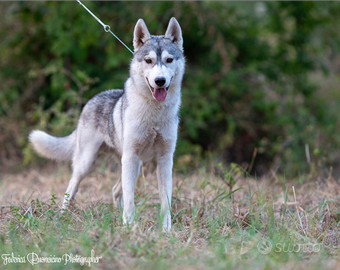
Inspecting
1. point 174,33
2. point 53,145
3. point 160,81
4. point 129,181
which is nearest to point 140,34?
point 174,33

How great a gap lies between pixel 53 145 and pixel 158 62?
2.23 meters

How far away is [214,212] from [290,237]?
1.13 metres

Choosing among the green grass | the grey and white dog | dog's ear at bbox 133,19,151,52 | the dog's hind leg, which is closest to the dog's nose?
the grey and white dog

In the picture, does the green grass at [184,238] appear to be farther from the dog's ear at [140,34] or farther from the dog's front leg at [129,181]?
the dog's ear at [140,34]

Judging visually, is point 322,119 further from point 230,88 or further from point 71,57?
point 71,57

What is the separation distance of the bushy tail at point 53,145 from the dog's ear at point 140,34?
1.77 metres

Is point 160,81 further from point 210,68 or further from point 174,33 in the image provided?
point 210,68

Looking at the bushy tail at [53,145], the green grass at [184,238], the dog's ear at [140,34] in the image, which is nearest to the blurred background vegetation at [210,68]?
the bushy tail at [53,145]

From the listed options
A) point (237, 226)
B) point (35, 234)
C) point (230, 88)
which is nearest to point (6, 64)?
point (230, 88)

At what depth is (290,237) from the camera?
10.6 feet

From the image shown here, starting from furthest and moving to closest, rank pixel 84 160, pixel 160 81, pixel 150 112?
1. pixel 84 160
2. pixel 150 112
3. pixel 160 81

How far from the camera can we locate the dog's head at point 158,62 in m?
3.73

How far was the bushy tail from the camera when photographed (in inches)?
202

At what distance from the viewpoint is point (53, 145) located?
516 centimetres
